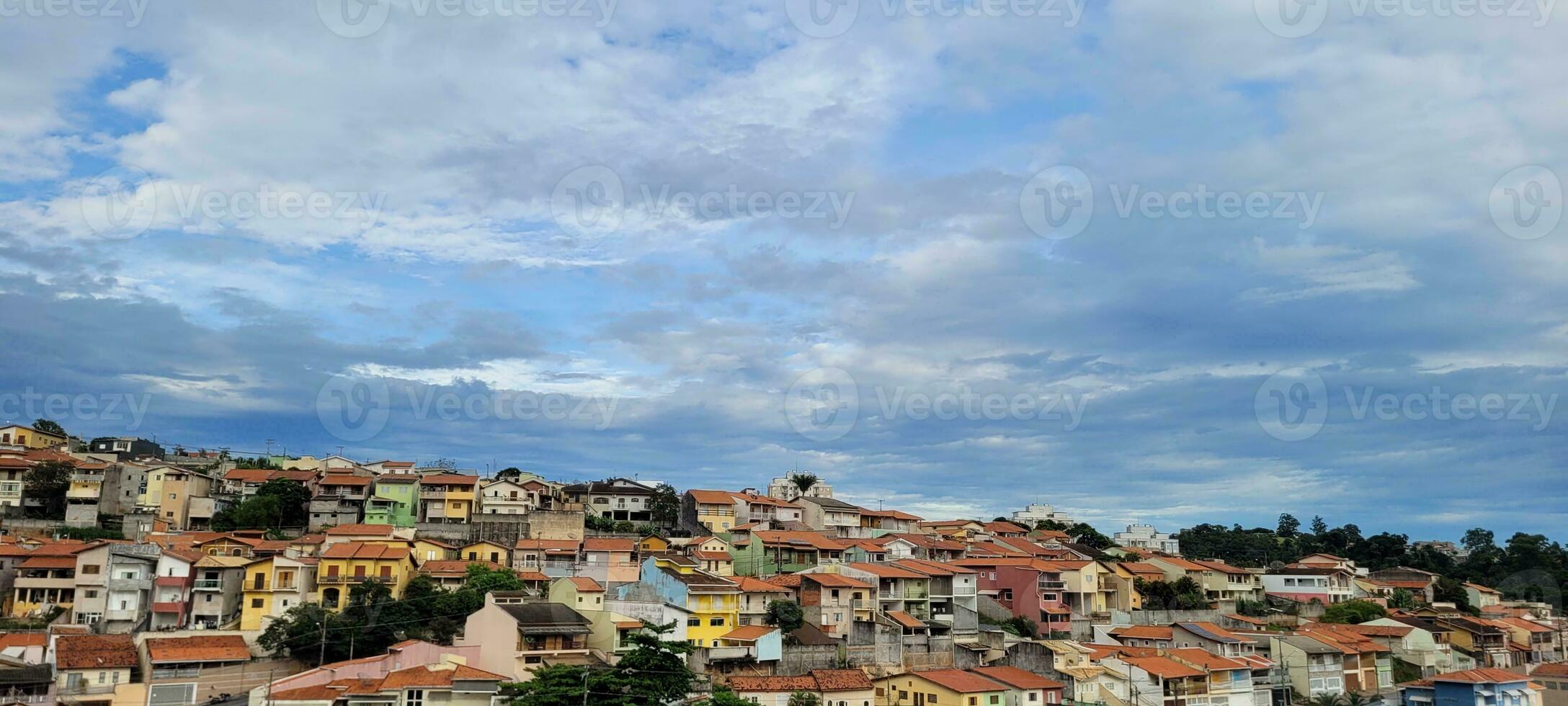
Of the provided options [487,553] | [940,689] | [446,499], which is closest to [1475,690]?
[940,689]

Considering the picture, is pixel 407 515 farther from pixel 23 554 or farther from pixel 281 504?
pixel 23 554

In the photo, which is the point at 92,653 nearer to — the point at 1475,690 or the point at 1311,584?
the point at 1475,690

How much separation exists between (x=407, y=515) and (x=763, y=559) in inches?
811

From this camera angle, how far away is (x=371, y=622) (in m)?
40.2

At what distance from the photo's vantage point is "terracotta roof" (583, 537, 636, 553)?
50850 millimetres

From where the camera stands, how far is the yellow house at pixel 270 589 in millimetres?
41562

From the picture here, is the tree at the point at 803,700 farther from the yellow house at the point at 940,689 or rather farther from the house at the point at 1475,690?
the house at the point at 1475,690

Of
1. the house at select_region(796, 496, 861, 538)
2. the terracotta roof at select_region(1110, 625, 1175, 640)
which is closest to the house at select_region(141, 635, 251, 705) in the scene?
the house at select_region(796, 496, 861, 538)

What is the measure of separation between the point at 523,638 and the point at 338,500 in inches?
1014

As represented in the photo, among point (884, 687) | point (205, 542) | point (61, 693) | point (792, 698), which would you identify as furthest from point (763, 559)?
point (61, 693)

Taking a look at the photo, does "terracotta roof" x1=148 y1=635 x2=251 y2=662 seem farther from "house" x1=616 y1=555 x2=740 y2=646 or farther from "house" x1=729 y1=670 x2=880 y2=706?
"house" x1=729 y1=670 x2=880 y2=706

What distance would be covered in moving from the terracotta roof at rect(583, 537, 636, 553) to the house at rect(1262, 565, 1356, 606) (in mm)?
42192

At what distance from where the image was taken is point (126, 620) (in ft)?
135

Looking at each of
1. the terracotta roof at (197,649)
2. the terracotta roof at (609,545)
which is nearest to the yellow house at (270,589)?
the terracotta roof at (197,649)
